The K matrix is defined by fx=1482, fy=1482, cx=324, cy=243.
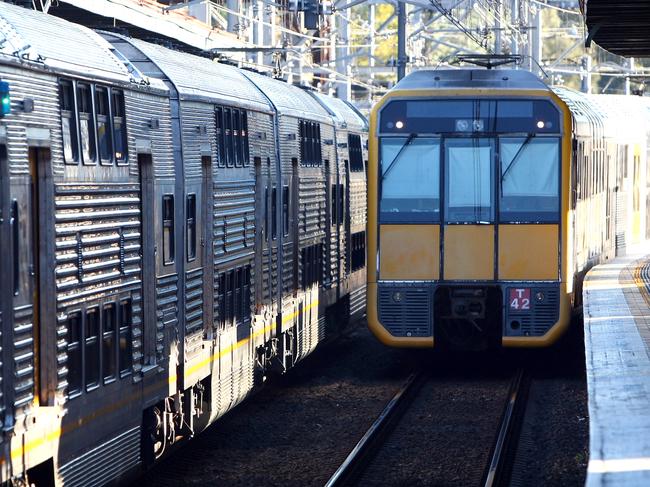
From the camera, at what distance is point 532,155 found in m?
16.8

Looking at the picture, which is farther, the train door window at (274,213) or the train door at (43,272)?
the train door window at (274,213)

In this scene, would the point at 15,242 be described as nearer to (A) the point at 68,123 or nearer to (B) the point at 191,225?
(A) the point at 68,123

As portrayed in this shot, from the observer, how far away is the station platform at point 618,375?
862 centimetres

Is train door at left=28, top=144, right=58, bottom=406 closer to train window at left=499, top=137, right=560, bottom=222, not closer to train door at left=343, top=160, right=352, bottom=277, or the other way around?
train window at left=499, top=137, right=560, bottom=222

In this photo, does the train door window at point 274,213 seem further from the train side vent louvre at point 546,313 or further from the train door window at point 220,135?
the train side vent louvre at point 546,313

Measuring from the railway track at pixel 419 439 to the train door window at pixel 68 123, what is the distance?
151 inches

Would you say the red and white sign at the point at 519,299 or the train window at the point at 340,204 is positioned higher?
the train window at the point at 340,204

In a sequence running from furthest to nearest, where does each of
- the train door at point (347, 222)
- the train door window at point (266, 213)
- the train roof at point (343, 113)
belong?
the train door at point (347, 222)
the train roof at point (343, 113)
the train door window at point (266, 213)

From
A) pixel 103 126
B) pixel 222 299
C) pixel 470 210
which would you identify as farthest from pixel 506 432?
pixel 103 126

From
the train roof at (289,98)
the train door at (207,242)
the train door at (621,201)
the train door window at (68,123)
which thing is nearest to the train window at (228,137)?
the train door at (207,242)

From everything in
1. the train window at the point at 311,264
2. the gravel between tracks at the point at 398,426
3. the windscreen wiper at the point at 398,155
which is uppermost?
the windscreen wiper at the point at 398,155

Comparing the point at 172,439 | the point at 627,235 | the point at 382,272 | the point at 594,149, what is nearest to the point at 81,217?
the point at 172,439

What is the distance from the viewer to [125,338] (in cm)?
1008

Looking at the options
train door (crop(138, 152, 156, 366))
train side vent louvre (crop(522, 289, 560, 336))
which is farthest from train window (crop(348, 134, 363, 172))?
train door (crop(138, 152, 156, 366))
